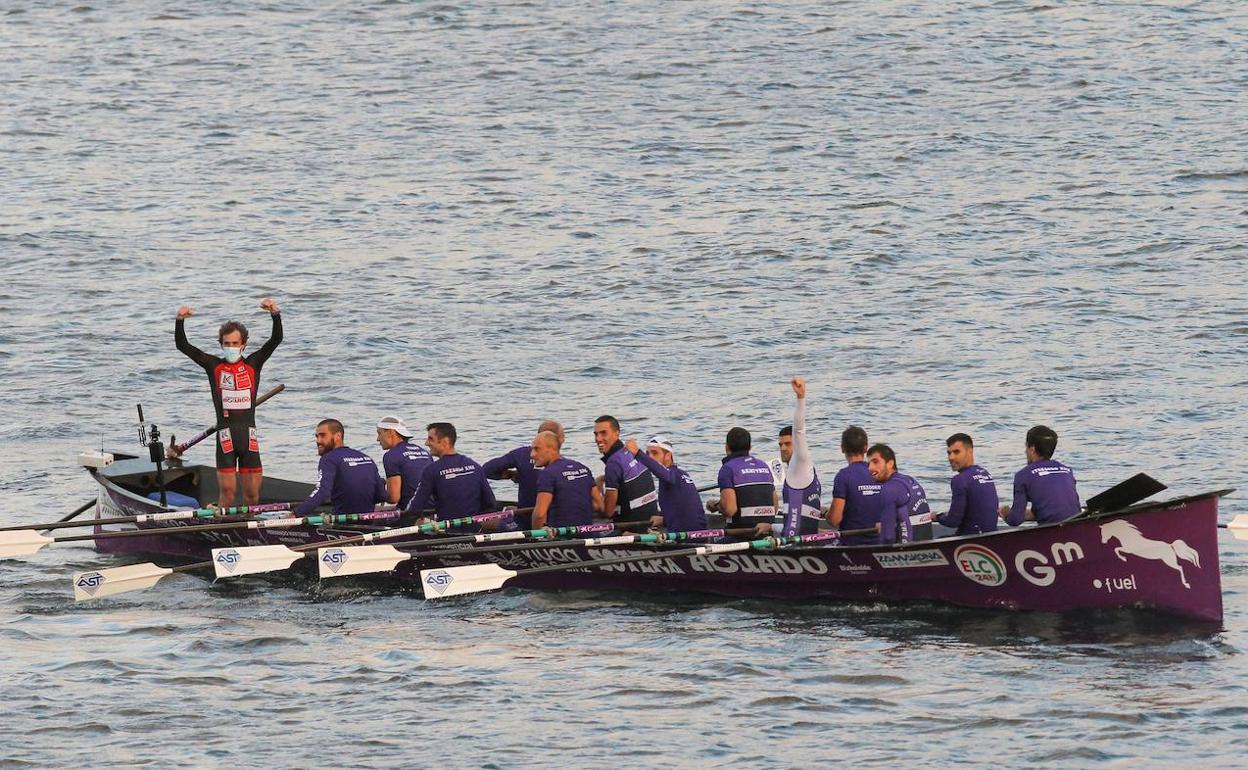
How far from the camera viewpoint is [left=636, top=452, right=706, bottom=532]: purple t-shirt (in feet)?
64.6

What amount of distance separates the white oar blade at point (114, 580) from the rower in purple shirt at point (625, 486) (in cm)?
484

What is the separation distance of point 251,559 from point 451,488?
7.76 ft

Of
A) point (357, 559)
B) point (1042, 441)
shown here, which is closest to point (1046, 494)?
point (1042, 441)

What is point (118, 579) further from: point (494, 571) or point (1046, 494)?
point (1046, 494)

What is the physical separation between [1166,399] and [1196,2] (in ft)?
89.5

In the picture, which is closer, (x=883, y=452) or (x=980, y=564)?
(x=980, y=564)

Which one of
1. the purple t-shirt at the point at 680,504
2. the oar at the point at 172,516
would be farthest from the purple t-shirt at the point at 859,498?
the oar at the point at 172,516

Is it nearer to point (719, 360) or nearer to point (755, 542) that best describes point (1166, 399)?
point (719, 360)

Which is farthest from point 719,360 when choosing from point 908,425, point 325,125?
point 325,125

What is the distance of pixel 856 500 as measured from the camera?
19.0 metres

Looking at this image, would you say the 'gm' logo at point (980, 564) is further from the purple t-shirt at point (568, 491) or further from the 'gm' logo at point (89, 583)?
the 'gm' logo at point (89, 583)

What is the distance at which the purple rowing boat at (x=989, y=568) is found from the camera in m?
17.2

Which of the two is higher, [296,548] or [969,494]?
[969,494]

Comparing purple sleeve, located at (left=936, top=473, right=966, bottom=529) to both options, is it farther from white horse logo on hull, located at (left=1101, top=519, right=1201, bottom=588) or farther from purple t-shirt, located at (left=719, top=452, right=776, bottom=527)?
purple t-shirt, located at (left=719, top=452, right=776, bottom=527)
